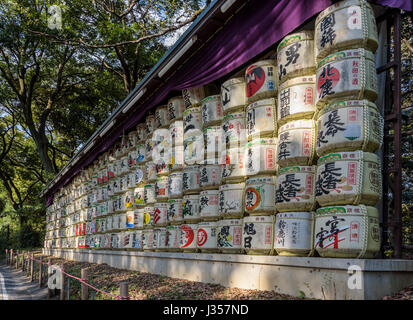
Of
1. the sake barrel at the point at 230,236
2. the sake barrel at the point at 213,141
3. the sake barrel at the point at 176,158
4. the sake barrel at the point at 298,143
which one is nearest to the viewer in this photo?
the sake barrel at the point at 298,143

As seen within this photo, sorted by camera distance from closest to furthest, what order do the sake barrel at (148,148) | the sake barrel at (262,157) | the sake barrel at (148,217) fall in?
the sake barrel at (262,157) < the sake barrel at (148,217) < the sake barrel at (148,148)

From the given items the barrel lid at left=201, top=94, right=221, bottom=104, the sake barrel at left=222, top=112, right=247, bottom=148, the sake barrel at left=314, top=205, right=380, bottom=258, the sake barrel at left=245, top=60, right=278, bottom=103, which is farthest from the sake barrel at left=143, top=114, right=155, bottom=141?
the sake barrel at left=314, top=205, right=380, bottom=258

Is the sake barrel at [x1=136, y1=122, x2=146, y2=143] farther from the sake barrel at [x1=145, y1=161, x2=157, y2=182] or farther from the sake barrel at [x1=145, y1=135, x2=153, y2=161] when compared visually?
the sake barrel at [x1=145, y1=161, x2=157, y2=182]

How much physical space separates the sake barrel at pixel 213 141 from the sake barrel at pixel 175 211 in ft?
5.13

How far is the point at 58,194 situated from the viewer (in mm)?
24000

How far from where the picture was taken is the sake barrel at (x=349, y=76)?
4609 mm

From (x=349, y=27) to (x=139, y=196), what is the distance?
24.0 ft

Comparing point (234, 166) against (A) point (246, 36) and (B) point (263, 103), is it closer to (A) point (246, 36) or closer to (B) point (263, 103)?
(B) point (263, 103)

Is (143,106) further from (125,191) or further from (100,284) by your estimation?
(100,284)

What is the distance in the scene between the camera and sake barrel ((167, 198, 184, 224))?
8086mm

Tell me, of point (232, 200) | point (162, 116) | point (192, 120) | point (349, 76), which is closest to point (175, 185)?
point (192, 120)

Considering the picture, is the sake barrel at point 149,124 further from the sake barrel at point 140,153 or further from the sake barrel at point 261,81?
the sake barrel at point 261,81

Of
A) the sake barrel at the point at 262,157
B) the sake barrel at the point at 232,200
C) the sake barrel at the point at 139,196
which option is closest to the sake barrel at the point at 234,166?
the sake barrel at the point at 232,200
